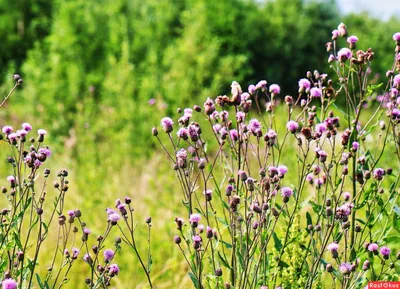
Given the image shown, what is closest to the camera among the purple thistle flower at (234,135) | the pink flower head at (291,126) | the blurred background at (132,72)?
the pink flower head at (291,126)

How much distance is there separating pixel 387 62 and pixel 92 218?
18.4 m

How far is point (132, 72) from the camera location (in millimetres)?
9188

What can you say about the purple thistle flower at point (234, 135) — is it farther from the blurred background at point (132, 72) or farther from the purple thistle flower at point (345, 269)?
the blurred background at point (132, 72)

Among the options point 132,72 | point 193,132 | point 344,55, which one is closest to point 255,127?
point 193,132

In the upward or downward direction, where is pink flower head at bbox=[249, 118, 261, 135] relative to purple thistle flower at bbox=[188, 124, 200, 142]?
upward

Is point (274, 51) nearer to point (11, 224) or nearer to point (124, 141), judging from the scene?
point (124, 141)

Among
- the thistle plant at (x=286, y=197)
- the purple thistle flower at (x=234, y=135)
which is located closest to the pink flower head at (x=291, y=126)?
the thistle plant at (x=286, y=197)

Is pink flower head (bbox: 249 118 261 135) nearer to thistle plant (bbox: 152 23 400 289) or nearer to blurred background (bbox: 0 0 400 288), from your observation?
thistle plant (bbox: 152 23 400 289)

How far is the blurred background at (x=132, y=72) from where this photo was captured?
5551mm

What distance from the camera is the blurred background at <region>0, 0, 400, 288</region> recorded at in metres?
5.55

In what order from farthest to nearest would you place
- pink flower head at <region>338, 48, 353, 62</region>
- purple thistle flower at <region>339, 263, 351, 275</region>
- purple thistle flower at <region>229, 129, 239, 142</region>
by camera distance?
purple thistle flower at <region>229, 129, 239, 142</region> < pink flower head at <region>338, 48, 353, 62</region> < purple thistle flower at <region>339, 263, 351, 275</region>

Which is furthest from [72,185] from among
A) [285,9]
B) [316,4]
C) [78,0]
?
[316,4]

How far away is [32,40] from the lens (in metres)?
18.9

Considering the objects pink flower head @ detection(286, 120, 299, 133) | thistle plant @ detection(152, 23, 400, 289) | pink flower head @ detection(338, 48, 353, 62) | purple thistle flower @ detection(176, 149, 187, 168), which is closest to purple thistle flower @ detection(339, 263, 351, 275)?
thistle plant @ detection(152, 23, 400, 289)
